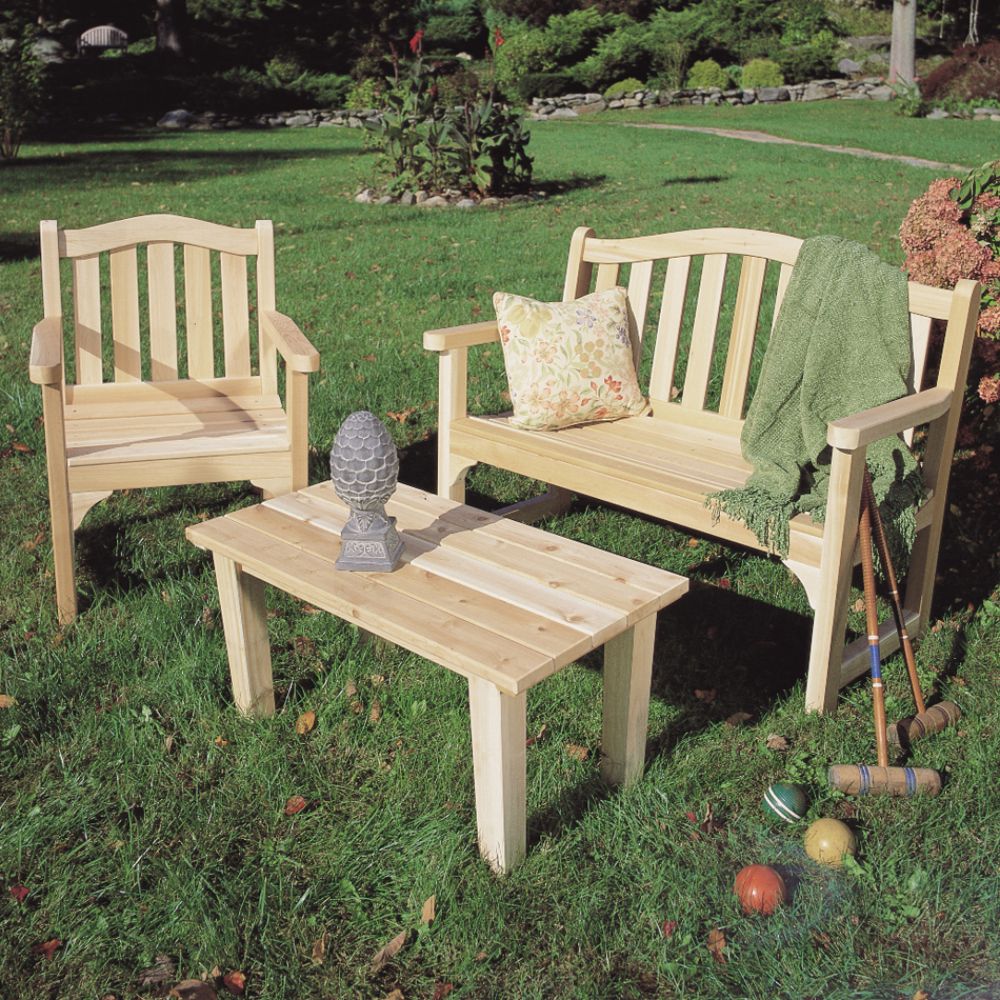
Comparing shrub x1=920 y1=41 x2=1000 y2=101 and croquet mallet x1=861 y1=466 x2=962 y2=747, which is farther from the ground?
shrub x1=920 y1=41 x2=1000 y2=101

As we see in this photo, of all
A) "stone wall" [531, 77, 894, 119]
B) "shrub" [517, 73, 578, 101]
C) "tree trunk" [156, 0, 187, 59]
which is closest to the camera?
"stone wall" [531, 77, 894, 119]

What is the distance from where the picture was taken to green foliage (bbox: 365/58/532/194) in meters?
11.0

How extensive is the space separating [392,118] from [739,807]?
9.73 meters

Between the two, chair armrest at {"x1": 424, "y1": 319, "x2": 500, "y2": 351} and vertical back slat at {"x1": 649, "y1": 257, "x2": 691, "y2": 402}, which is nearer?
chair armrest at {"x1": 424, "y1": 319, "x2": 500, "y2": 351}

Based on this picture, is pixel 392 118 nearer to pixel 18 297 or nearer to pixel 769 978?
pixel 18 297

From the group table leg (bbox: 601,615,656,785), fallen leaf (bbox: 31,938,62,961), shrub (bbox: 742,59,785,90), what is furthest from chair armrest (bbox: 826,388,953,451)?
shrub (bbox: 742,59,785,90)

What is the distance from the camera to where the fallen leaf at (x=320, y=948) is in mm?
2215

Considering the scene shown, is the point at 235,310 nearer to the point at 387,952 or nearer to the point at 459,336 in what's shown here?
the point at 459,336

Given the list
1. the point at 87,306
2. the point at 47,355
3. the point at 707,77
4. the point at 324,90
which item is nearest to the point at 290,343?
the point at 47,355

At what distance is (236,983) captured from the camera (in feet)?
7.04

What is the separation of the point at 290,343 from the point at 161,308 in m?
0.72

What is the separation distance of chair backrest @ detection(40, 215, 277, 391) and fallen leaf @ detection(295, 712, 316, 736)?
4.97 feet

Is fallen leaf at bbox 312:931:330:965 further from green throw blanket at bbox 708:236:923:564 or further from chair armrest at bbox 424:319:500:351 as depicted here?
chair armrest at bbox 424:319:500:351

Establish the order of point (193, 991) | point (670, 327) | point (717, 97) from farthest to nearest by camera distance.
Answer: point (717, 97) < point (670, 327) < point (193, 991)
